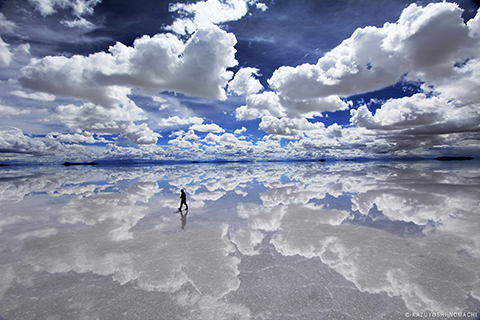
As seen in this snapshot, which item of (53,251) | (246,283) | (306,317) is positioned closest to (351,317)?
(306,317)

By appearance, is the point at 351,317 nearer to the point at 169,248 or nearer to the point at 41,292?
the point at 169,248

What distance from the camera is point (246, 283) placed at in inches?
235

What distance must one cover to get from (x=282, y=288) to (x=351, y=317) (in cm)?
163

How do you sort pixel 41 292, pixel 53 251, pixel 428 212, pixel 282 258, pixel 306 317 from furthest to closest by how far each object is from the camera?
1. pixel 428 212
2. pixel 53 251
3. pixel 282 258
4. pixel 41 292
5. pixel 306 317

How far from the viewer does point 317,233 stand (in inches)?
383

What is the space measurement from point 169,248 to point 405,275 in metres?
7.69

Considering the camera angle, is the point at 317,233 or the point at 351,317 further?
the point at 317,233

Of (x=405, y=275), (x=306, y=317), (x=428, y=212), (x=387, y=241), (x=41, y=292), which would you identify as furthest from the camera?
(x=428, y=212)

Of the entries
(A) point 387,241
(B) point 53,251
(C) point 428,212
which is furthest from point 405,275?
(B) point 53,251

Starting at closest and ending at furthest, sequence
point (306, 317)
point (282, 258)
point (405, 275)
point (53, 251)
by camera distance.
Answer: point (306, 317) → point (405, 275) → point (282, 258) → point (53, 251)

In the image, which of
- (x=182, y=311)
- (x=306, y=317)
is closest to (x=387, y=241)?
(x=306, y=317)

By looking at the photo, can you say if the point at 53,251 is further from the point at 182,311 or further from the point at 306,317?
the point at 306,317

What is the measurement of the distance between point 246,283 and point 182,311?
5.87 feet

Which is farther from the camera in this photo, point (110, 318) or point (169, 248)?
point (169, 248)
